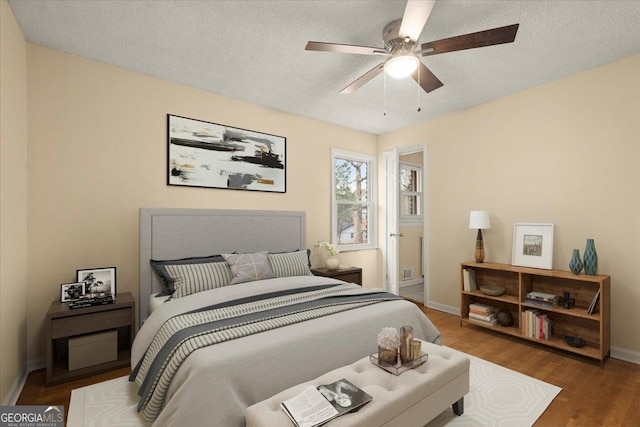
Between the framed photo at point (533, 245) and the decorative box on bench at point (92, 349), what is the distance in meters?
4.00

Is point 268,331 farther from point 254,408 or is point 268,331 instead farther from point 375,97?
point 375,97

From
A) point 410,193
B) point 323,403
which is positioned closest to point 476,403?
point 323,403

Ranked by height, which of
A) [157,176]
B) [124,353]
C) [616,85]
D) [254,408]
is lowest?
[124,353]

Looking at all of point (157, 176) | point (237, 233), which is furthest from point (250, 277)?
point (157, 176)

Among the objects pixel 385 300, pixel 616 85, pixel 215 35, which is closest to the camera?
pixel 215 35

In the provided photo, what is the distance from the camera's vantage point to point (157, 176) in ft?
10.3

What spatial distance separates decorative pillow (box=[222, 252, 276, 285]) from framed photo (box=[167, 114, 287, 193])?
36.6 inches

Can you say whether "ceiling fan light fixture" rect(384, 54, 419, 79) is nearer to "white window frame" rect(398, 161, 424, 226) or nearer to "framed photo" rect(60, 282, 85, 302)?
"framed photo" rect(60, 282, 85, 302)

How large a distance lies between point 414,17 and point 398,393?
6.76ft

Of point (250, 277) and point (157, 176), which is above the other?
point (157, 176)

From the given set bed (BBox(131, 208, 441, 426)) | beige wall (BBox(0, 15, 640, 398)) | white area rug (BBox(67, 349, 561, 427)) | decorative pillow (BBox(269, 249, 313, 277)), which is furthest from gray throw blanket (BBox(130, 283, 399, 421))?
beige wall (BBox(0, 15, 640, 398))

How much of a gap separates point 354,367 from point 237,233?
7.18ft

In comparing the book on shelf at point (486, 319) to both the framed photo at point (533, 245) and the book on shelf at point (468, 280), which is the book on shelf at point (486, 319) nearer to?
the book on shelf at point (468, 280)

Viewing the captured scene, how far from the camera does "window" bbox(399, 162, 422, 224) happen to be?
582cm
